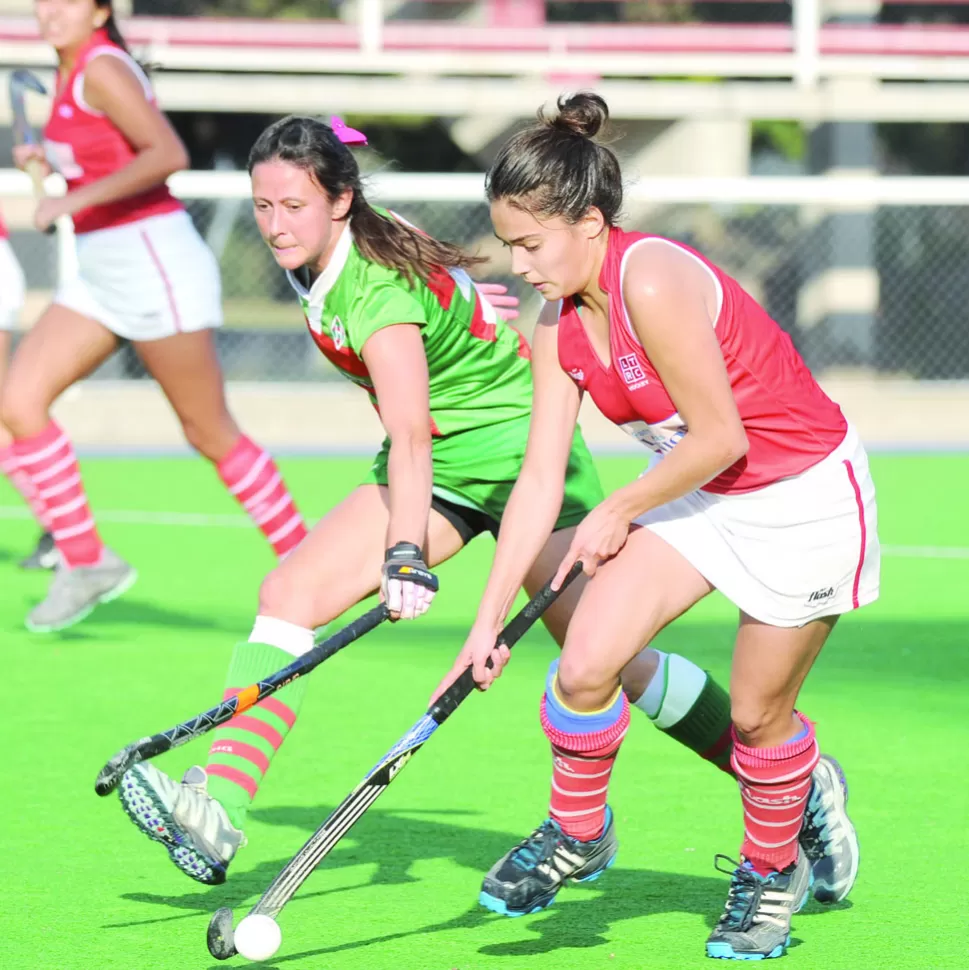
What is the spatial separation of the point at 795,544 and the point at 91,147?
11.5 ft

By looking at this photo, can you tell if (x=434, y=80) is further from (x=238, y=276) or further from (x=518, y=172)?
(x=518, y=172)

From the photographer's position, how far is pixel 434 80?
17.9 m

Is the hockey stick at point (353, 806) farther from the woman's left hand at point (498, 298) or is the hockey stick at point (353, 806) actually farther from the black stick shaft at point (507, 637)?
the woman's left hand at point (498, 298)

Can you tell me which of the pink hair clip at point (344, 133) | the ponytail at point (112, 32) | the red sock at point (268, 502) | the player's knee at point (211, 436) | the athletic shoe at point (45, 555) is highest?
the ponytail at point (112, 32)

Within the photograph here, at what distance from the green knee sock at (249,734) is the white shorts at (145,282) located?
2.61 meters

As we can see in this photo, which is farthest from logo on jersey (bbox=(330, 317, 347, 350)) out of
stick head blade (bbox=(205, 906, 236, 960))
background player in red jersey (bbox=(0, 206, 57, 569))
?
background player in red jersey (bbox=(0, 206, 57, 569))

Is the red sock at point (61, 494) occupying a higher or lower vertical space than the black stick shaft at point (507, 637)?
lower

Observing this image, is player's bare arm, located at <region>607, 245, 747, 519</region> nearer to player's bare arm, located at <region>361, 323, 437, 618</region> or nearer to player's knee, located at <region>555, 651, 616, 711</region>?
player's knee, located at <region>555, 651, 616, 711</region>

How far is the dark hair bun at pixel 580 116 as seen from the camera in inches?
136

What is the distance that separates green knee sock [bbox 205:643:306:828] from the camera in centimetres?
352

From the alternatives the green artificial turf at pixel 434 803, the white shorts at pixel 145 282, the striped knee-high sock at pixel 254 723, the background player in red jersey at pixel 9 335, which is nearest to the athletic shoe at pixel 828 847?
the green artificial turf at pixel 434 803

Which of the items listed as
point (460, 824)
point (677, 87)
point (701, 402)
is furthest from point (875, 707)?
point (677, 87)

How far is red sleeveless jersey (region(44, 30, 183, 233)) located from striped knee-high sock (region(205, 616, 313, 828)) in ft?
9.21

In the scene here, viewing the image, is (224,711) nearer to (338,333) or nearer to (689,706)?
(338,333)
